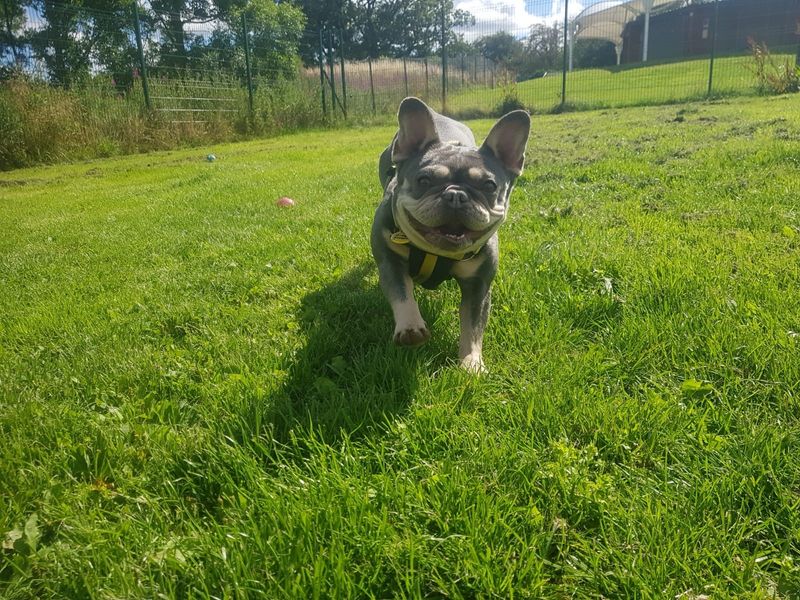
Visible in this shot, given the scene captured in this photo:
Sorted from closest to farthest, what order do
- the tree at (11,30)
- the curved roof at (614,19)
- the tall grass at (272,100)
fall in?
the tall grass at (272,100), the tree at (11,30), the curved roof at (614,19)

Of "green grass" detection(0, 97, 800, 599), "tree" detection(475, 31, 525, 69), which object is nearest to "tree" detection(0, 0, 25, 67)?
"green grass" detection(0, 97, 800, 599)

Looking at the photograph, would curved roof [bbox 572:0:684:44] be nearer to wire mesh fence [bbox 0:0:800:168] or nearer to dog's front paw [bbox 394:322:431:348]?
wire mesh fence [bbox 0:0:800:168]

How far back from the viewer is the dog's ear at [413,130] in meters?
3.26

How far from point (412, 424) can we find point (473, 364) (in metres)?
0.61

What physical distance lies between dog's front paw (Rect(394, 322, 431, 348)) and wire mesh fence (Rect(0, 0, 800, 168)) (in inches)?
573

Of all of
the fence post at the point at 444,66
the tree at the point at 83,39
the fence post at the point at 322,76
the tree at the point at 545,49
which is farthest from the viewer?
the tree at the point at 545,49

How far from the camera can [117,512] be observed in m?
1.83

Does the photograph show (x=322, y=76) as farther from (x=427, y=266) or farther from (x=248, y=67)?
(x=427, y=266)

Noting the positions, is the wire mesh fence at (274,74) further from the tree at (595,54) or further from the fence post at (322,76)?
the tree at (595,54)

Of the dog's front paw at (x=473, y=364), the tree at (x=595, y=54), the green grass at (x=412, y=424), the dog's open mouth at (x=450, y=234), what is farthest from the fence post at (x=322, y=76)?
the tree at (x=595, y=54)

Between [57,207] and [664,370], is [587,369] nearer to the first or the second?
[664,370]

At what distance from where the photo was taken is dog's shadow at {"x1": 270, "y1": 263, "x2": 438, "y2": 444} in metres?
2.29

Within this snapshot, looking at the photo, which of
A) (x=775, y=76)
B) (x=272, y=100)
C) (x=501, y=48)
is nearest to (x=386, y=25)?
(x=501, y=48)

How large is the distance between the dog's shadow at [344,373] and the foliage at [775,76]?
2082cm
